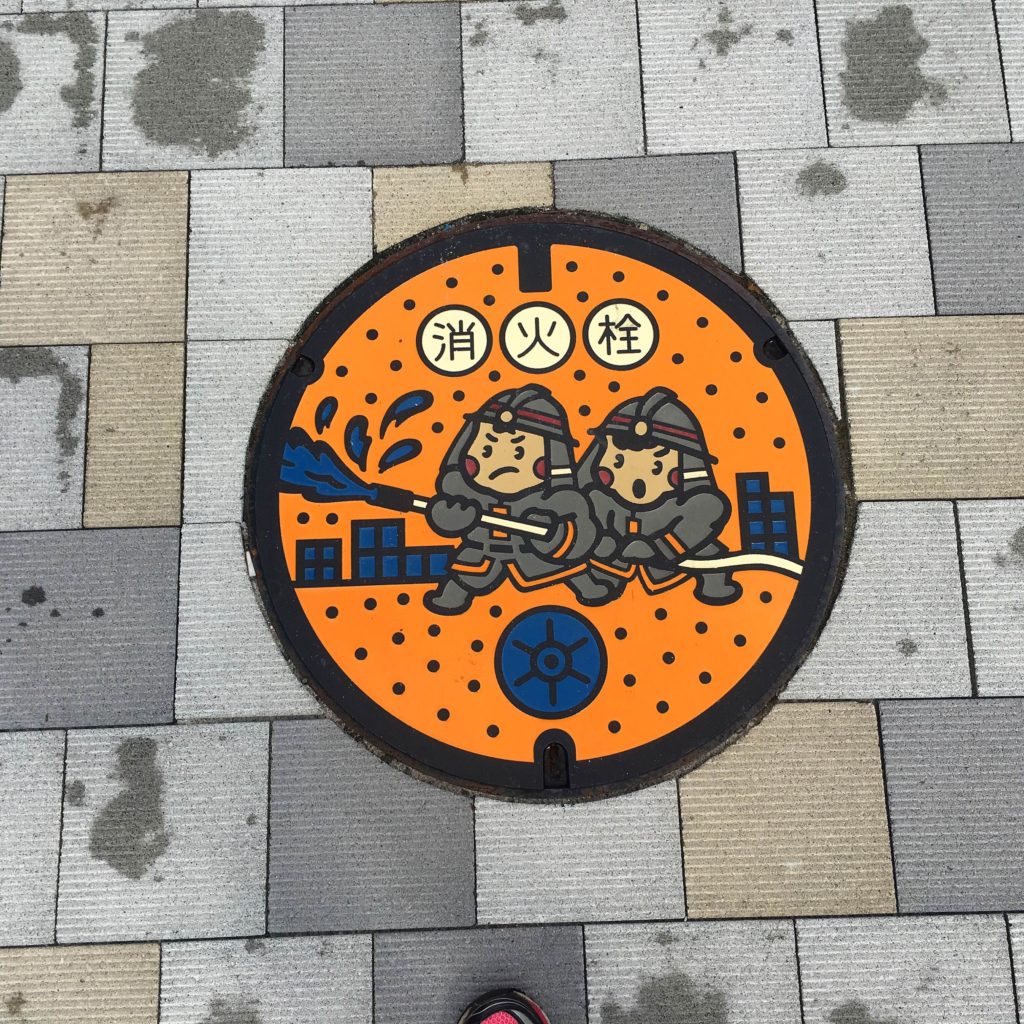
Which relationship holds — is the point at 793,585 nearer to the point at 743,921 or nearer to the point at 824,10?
the point at 743,921

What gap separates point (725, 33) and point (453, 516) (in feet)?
6.99

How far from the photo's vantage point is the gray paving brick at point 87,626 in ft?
9.30

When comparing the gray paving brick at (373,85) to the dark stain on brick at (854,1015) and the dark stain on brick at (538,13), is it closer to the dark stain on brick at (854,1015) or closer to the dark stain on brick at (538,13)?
the dark stain on brick at (538,13)

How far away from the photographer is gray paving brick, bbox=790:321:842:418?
2972 millimetres

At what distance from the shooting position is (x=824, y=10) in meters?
3.21

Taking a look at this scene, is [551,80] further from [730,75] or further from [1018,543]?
[1018,543]

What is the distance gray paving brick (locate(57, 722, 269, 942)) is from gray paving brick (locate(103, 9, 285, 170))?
6.93 feet

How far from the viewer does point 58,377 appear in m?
3.03

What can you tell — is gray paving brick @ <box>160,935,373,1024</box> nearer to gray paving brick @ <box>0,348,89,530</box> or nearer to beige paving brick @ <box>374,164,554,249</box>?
gray paving brick @ <box>0,348,89,530</box>

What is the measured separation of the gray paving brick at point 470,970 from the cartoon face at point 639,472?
1428 mm

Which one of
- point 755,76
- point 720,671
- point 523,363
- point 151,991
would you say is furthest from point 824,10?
point 151,991

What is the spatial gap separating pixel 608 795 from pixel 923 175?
251 cm

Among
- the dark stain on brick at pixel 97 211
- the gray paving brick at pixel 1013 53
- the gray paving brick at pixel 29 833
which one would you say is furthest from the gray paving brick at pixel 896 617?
the dark stain on brick at pixel 97 211

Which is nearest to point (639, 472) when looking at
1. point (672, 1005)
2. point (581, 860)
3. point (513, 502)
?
point (513, 502)
